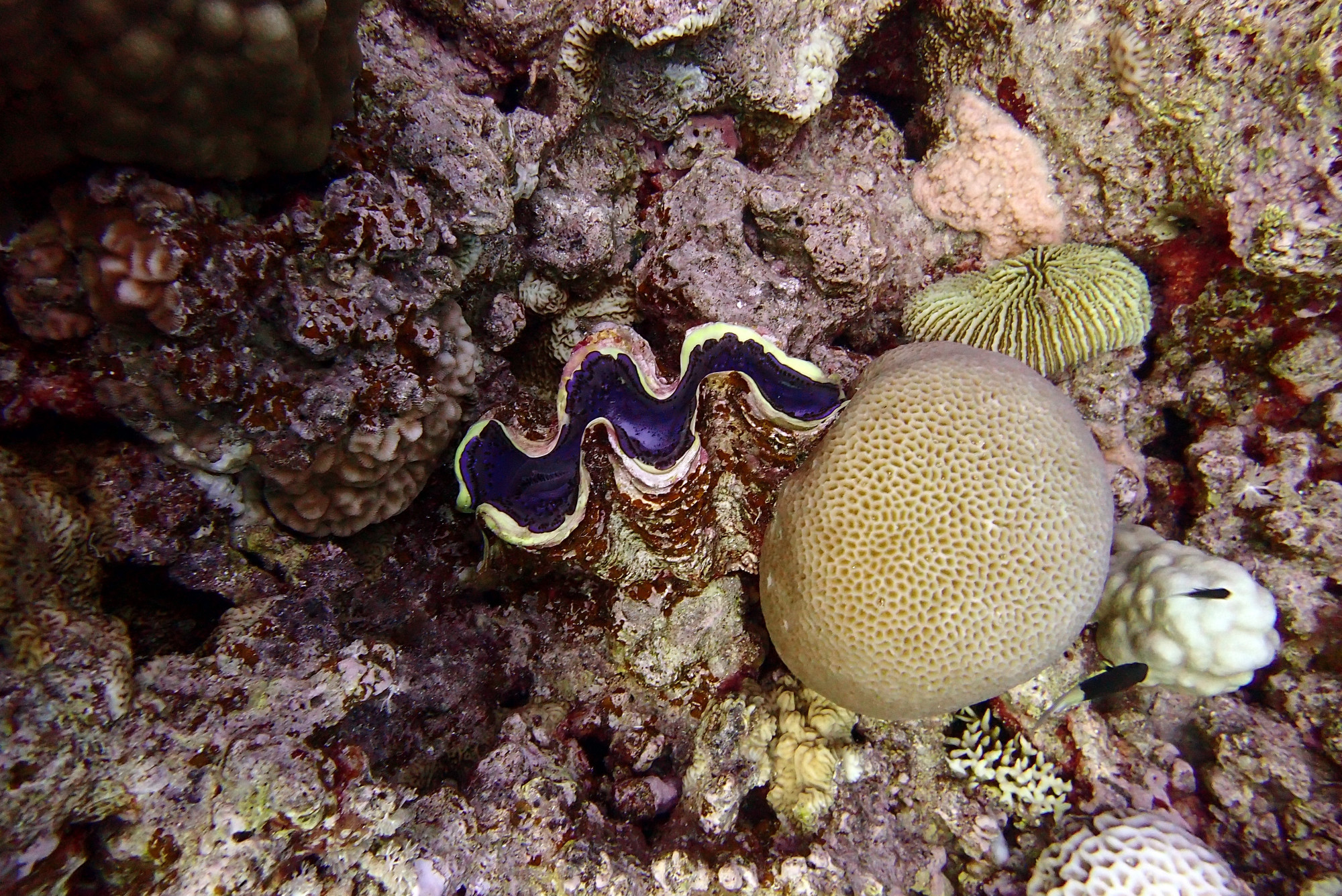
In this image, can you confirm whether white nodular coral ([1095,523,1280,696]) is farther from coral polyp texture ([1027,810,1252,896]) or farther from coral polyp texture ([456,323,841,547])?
coral polyp texture ([456,323,841,547])

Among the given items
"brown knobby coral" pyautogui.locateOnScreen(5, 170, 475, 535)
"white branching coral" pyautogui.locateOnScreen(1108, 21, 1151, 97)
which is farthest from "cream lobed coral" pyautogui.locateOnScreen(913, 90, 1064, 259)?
"brown knobby coral" pyautogui.locateOnScreen(5, 170, 475, 535)

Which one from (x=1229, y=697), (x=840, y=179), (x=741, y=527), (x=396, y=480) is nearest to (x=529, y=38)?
(x=840, y=179)

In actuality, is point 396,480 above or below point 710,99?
below

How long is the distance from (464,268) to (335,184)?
1.47 ft

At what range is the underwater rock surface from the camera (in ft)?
4.78

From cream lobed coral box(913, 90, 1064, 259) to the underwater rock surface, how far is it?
2cm

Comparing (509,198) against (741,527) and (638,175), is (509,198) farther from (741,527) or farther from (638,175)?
(741,527)

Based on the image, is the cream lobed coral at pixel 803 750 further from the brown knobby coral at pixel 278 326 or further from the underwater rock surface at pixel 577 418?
the brown knobby coral at pixel 278 326

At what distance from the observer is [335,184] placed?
169 centimetres

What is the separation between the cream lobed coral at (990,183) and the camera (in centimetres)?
254

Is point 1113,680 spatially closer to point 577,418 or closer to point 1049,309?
point 1049,309

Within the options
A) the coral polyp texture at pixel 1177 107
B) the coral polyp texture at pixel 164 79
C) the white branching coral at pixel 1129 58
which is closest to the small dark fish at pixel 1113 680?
the coral polyp texture at pixel 1177 107

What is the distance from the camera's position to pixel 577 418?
2.14 meters

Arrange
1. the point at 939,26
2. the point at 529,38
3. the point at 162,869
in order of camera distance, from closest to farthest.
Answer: the point at 162,869 → the point at 529,38 → the point at 939,26
